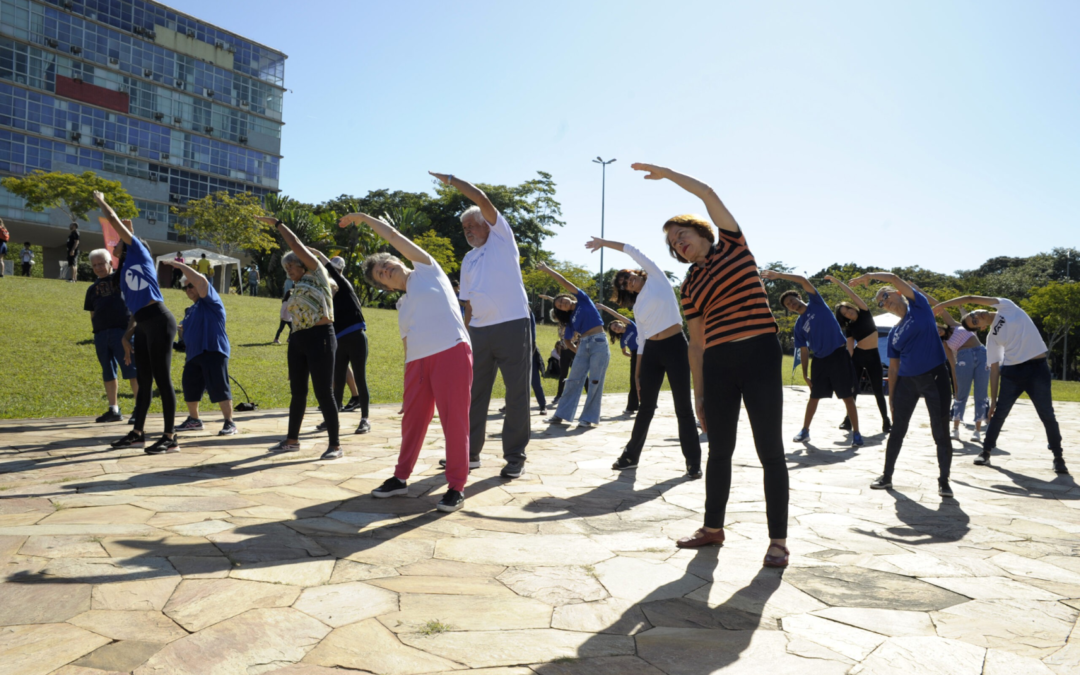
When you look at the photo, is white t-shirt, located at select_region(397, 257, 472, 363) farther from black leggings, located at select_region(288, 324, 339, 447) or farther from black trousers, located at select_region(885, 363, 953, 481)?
black trousers, located at select_region(885, 363, 953, 481)

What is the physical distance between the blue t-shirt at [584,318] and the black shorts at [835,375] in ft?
8.95

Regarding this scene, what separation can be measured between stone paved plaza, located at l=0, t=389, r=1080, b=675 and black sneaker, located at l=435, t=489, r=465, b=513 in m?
0.07

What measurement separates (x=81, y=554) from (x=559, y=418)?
6.50 m

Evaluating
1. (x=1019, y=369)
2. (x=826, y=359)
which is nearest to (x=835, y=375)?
(x=826, y=359)

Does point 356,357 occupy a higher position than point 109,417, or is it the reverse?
point 356,357

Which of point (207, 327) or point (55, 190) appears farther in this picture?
point (55, 190)

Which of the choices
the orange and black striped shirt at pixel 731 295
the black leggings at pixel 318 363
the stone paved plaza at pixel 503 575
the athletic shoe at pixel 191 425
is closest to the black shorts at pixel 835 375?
the stone paved plaza at pixel 503 575

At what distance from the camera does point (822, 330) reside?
8414 millimetres

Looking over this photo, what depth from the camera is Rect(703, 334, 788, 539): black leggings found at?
136 inches

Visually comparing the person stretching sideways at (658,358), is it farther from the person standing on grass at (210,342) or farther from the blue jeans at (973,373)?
the blue jeans at (973,373)

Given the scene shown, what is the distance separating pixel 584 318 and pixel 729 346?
5827mm

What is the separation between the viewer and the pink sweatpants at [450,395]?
440cm

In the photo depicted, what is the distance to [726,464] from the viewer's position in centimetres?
377

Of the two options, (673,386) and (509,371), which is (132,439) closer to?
(509,371)
